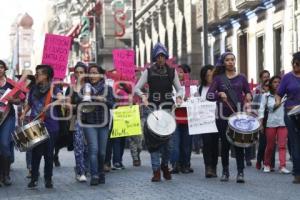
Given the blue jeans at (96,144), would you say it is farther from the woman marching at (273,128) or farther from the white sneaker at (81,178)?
the woman marching at (273,128)

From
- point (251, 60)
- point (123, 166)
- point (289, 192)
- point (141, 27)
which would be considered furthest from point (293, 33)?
point (141, 27)

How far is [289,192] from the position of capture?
9703 millimetres

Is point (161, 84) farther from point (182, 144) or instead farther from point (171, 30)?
point (171, 30)

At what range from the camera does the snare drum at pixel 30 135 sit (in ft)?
33.4

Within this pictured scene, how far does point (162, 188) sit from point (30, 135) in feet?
5.34

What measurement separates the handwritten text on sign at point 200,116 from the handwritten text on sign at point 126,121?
75.0 inches

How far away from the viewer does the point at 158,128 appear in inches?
431

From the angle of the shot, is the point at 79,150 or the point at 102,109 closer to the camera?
the point at 102,109

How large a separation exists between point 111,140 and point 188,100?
1.95 m

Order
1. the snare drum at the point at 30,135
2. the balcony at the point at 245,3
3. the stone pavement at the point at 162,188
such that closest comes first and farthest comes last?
the stone pavement at the point at 162,188
the snare drum at the point at 30,135
the balcony at the point at 245,3

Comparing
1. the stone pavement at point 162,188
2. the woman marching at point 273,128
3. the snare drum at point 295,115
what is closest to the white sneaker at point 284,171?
the woman marching at point 273,128

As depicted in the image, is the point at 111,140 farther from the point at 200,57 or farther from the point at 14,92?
the point at 200,57

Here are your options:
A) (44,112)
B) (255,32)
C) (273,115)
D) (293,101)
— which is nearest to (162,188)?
(44,112)

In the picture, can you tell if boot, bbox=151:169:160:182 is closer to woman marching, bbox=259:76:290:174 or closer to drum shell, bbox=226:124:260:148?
drum shell, bbox=226:124:260:148
